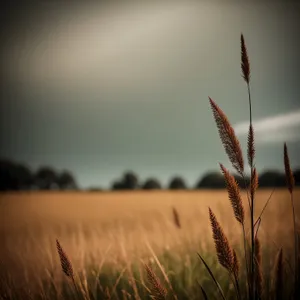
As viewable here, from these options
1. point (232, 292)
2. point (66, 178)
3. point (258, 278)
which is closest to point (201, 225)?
point (232, 292)

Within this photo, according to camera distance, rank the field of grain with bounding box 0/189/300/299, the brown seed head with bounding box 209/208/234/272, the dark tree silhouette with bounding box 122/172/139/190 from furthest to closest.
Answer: the dark tree silhouette with bounding box 122/172/139/190, the field of grain with bounding box 0/189/300/299, the brown seed head with bounding box 209/208/234/272

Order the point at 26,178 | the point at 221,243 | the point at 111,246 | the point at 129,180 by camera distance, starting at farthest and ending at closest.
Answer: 1. the point at 129,180
2. the point at 26,178
3. the point at 111,246
4. the point at 221,243

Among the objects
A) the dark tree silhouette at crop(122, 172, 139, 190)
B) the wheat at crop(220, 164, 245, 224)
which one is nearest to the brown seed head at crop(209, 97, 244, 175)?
the wheat at crop(220, 164, 245, 224)

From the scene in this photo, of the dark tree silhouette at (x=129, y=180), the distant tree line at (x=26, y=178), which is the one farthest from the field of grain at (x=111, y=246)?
the dark tree silhouette at (x=129, y=180)

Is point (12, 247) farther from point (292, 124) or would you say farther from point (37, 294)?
point (292, 124)

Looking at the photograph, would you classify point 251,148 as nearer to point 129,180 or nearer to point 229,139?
point 229,139

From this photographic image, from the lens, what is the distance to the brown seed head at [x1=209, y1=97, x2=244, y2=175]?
23.4 inches

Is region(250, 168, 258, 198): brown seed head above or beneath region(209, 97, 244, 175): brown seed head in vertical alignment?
beneath

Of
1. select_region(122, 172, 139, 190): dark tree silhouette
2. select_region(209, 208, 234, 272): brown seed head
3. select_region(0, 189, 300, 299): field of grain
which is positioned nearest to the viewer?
select_region(209, 208, 234, 272): brown seed head

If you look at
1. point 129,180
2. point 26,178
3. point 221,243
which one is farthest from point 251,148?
point 129,180

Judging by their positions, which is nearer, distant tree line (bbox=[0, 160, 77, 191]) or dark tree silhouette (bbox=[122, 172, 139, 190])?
distant tree line (bbox=[0, 160, 77, 191])

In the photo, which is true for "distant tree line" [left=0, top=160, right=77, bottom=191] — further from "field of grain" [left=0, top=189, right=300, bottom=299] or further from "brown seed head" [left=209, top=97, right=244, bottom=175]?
"brown seed head" [left=209, top=97, right=244, bottom=175]

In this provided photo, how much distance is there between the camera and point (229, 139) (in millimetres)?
601

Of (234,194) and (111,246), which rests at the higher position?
(234,194)
